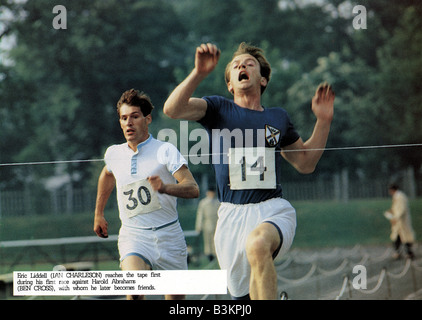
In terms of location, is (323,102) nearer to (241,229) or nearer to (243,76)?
(243,76)

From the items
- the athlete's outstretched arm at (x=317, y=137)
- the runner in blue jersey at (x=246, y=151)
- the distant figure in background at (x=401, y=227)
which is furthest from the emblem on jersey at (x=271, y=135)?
the distant figure in background at (x=401, y=227)

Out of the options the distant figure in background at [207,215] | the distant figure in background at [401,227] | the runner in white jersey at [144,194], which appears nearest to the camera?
the runner in white jersey at [144,194]

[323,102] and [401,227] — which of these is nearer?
[323,102]

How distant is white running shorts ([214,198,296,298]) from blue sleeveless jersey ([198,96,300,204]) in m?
0.06

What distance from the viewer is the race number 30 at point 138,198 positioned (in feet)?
11.8

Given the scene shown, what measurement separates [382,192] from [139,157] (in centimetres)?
247

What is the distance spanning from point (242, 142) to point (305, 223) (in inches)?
54.9

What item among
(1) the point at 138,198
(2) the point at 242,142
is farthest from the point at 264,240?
(1) the point at 138,198

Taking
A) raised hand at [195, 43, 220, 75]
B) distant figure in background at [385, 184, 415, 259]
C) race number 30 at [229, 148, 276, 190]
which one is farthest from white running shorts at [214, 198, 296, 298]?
distant figure in background at [385, 184, 415, 259]

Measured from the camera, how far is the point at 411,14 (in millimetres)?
5914

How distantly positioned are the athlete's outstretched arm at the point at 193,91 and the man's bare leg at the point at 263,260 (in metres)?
0.69

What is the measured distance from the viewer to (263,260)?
120 inches

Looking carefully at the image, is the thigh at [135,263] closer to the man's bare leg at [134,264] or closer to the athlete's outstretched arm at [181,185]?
the man's bare leg at [134,264]

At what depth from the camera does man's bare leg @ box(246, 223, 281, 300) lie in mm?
3041
